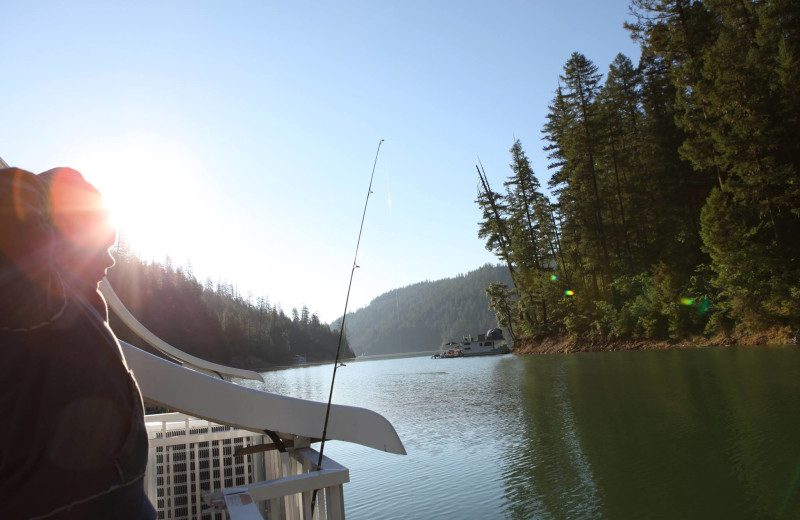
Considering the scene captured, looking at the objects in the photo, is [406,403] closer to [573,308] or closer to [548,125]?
[573,308]

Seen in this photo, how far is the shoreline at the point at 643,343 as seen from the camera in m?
20.2

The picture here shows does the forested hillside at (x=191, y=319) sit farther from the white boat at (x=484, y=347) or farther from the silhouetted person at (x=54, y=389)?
the silhouetted person at (x=54, y=389)

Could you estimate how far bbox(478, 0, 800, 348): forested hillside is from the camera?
21156 mm

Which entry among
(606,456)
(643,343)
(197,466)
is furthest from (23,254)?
(643,343)

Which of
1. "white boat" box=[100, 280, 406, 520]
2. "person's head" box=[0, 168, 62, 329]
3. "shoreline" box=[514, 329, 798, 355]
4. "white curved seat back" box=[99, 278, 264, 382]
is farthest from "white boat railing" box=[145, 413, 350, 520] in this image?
"shoreline" box=[514, 329, 798, 355]

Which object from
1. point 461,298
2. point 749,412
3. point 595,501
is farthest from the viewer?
point 461,298

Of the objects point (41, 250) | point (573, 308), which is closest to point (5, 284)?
point (41, 250)

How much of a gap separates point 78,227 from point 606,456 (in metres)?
7.95

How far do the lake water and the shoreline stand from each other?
714 centimetres

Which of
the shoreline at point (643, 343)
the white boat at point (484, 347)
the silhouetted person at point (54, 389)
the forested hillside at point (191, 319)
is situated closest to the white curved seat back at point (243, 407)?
Result: the silhouetted person at point (54, 389)

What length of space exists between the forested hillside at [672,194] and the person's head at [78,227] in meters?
23.8

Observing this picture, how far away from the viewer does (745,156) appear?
70.8ft

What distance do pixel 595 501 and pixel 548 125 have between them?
38929mm

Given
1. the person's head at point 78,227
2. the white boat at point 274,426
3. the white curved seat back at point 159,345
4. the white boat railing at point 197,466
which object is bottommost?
the white boat railing at point 197,466
